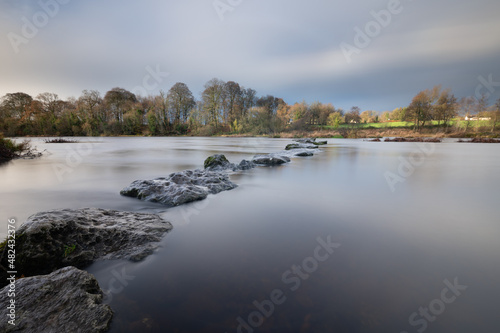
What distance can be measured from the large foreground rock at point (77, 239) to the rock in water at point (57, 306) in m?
0.62

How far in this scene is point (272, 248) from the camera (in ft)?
9.13

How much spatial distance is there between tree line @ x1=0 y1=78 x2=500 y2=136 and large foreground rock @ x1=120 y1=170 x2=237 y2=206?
2134 inches

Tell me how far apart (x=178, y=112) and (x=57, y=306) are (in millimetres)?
70819

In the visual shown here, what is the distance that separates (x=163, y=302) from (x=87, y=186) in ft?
19.7

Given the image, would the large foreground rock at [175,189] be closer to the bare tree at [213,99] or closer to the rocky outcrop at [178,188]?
the rocky outcrop at [178,188]

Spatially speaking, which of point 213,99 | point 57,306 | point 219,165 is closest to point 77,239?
point 57,306

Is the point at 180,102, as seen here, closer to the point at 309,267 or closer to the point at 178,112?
the point at 178,112

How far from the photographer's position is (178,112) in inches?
2628

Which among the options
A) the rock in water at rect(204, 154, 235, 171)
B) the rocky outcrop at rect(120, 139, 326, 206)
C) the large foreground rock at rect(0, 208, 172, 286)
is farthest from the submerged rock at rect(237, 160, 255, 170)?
the large foreground rock at rect(0, 208, 172, 286)

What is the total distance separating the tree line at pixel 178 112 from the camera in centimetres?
4772

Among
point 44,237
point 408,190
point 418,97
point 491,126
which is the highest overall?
point 418,97

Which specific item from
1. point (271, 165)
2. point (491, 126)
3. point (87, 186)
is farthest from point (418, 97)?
point (87, 186)

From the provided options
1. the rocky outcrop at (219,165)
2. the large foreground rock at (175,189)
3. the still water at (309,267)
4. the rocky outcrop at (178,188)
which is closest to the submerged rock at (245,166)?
the rocky outcrop at (219,165)

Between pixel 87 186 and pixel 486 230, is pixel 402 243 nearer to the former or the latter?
pixel 486 230
